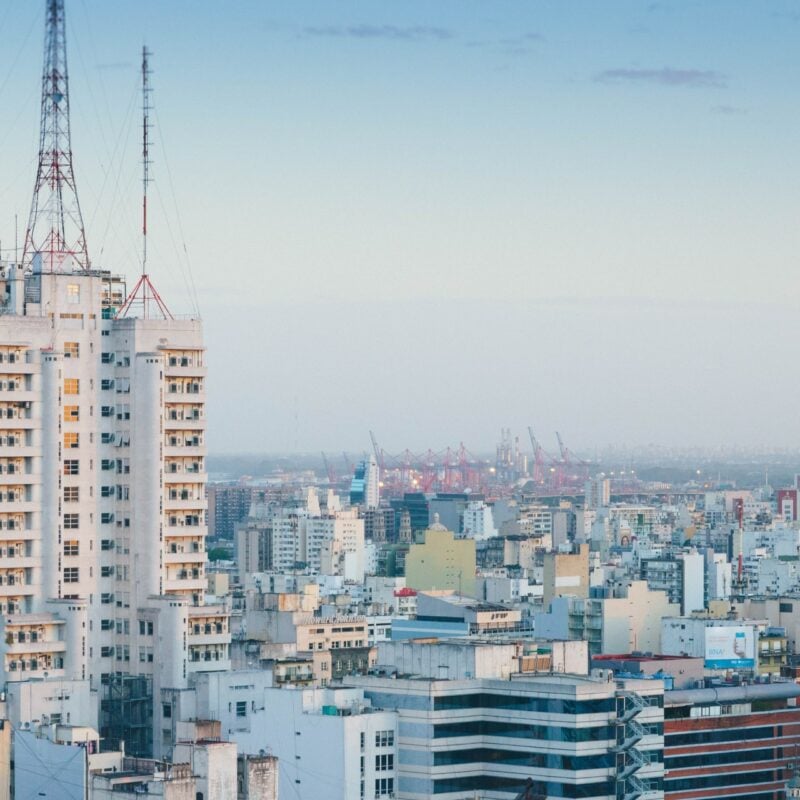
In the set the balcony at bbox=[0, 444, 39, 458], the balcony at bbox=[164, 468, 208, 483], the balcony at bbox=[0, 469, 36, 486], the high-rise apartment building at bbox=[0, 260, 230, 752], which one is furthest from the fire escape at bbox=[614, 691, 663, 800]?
the balcony at bbox=[0, 444, 39, 458]

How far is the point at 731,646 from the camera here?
4523 inches

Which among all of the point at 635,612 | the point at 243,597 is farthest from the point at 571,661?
the point at 243,597

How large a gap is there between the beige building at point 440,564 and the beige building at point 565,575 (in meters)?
16.5

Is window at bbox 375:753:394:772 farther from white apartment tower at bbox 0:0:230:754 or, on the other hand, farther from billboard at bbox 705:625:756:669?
billboard at bbox 705:625:756:669

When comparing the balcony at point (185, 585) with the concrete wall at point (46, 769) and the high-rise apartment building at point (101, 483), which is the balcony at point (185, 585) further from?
the concrete wall at point (46, 769)

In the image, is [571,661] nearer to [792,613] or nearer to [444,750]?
[444,750]

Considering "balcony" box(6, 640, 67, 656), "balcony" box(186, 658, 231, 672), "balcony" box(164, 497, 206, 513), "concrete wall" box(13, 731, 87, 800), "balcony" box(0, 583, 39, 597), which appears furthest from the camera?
"balcony" box(164, 497, 206, 513)

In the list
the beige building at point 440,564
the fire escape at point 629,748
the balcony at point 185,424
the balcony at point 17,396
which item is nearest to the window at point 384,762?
the fire escape at point 629,748

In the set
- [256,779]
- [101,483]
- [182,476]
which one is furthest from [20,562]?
[256,779]

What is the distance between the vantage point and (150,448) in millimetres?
92938

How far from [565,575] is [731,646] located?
41981 millimetres

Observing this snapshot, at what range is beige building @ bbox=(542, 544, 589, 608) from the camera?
154500mm

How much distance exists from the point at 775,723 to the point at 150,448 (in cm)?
2275

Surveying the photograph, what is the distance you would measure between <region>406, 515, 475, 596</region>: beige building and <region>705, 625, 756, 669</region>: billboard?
58392 mm
